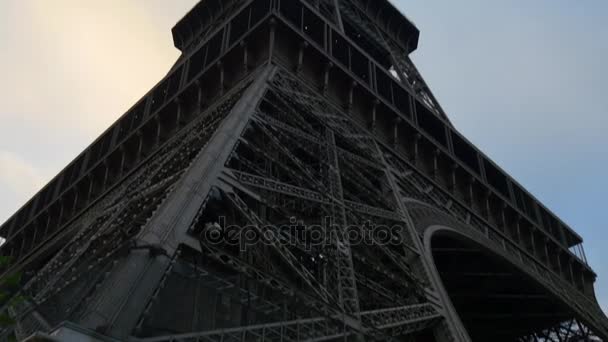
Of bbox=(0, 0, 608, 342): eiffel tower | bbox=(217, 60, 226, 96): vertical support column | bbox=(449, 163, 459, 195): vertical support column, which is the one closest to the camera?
bbox=(0, 0, 608, 342): eiffel tower

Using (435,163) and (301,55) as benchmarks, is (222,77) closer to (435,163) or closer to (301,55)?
(301,55)

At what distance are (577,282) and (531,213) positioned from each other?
4497mm

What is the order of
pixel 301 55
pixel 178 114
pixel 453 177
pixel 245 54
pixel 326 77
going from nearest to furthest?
pixel 245 54, pixel 301 55, pixel 326 77, pixel 178 114, pixel 453 177

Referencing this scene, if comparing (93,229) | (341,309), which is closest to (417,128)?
(93,229)

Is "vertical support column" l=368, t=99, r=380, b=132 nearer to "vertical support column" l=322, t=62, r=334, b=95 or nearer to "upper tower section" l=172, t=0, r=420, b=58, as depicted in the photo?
"vertical support column" l=322, t=62, r=334, b=95

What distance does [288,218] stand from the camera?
12844mm

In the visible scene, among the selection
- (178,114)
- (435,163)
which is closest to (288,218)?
(178,114)

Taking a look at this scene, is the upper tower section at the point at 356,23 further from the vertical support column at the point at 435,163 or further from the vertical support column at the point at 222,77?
the vertical support column at the point at 222,77

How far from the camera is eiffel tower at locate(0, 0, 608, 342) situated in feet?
28.5

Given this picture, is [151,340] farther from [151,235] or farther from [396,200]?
[396,200]

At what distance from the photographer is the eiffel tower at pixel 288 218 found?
8.70 metres

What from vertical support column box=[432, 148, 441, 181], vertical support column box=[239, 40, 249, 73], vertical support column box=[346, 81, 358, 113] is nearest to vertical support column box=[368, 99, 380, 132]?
vertical support column box=[346, 81, 358, 113]

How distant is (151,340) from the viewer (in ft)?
22.2

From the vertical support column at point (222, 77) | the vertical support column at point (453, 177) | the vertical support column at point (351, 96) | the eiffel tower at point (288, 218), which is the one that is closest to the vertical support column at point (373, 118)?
the eiffel tower at point (288, 218)
